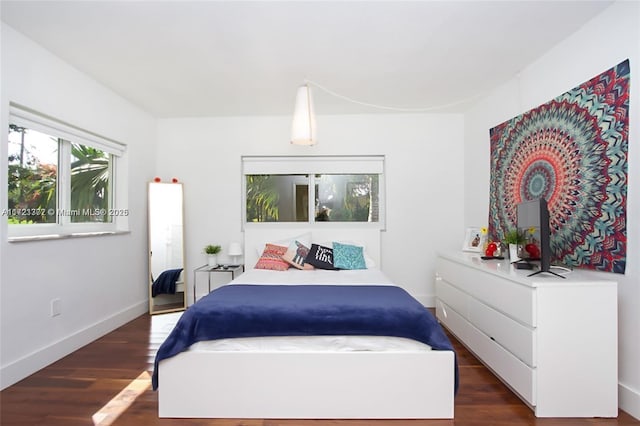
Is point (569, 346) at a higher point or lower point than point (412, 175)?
lower

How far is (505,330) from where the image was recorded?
2.36 metres

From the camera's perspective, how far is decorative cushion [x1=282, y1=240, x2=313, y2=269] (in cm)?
372

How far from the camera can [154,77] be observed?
3240 millimetres

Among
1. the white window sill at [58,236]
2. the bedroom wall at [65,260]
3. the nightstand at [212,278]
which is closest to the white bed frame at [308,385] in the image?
the bedroom wall at [65,260]

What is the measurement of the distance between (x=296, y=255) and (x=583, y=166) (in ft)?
8.41

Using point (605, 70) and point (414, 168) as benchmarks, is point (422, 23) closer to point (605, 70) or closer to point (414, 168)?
point (605, 70)

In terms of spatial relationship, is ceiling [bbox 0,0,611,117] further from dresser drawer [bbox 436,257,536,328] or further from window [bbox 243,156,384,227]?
dresser drawer [bbox 436,257,536,328]

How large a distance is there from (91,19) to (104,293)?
2401mm

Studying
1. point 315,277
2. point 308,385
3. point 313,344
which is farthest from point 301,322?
point 315,277

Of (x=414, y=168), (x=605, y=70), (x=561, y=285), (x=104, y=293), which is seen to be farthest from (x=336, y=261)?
(x=605, y=70)

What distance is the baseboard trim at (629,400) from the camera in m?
2.01

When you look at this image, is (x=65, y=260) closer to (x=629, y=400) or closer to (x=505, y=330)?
(x=505, y=330)

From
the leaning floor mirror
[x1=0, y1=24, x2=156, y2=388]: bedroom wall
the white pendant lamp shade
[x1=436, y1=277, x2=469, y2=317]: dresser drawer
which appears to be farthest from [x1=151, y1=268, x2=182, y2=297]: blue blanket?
[x1=436, y1=277, x2=469, y2=317]: dresser drawer

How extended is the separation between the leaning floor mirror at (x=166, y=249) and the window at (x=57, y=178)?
0.43 metres
